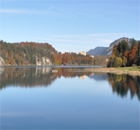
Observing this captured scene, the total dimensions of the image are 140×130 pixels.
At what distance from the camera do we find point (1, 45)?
194875 millimetres

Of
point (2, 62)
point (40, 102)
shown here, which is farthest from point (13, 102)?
point (2, 62)

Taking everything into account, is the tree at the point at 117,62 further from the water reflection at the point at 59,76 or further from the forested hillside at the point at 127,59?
the water reflection at the point at 59,76

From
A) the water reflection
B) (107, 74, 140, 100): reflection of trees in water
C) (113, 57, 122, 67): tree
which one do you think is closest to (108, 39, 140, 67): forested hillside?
(113, 57, 122, 67): tree

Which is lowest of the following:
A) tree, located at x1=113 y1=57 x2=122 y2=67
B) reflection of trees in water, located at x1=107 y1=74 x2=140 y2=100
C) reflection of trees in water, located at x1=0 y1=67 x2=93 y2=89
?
reflection of trees in water, located at x1=107 y1=74 x2=140 y2=100

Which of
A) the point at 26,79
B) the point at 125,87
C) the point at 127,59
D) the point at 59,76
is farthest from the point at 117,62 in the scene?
the point at 125,87

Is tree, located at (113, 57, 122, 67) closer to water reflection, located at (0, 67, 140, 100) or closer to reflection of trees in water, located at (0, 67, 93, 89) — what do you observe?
reflection of trees in water, located at (0, 67, 93, 89)

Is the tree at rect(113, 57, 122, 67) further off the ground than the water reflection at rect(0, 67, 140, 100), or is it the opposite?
the tree at rect(113, 57, 122, 67)

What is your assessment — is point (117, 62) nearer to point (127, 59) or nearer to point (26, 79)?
point (127, 59)

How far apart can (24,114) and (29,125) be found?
2711 mm

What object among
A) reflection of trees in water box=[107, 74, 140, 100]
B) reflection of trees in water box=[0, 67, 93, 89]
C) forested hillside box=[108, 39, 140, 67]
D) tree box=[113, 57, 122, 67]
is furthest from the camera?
tree box=[113, 57, 122, 67]

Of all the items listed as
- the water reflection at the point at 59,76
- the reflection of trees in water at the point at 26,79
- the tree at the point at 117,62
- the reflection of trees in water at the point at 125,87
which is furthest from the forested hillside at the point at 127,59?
the reflection of trees in water at the point at 125,87

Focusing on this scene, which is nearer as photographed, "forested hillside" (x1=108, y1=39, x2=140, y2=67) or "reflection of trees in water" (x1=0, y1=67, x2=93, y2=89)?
"reflection of trees in water" (x1=0, y1=67, x2=93, y2=89)

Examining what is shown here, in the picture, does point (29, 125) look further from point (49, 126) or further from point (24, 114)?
point (24, 114)

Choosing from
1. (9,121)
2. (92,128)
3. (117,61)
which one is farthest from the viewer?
(117,61)
